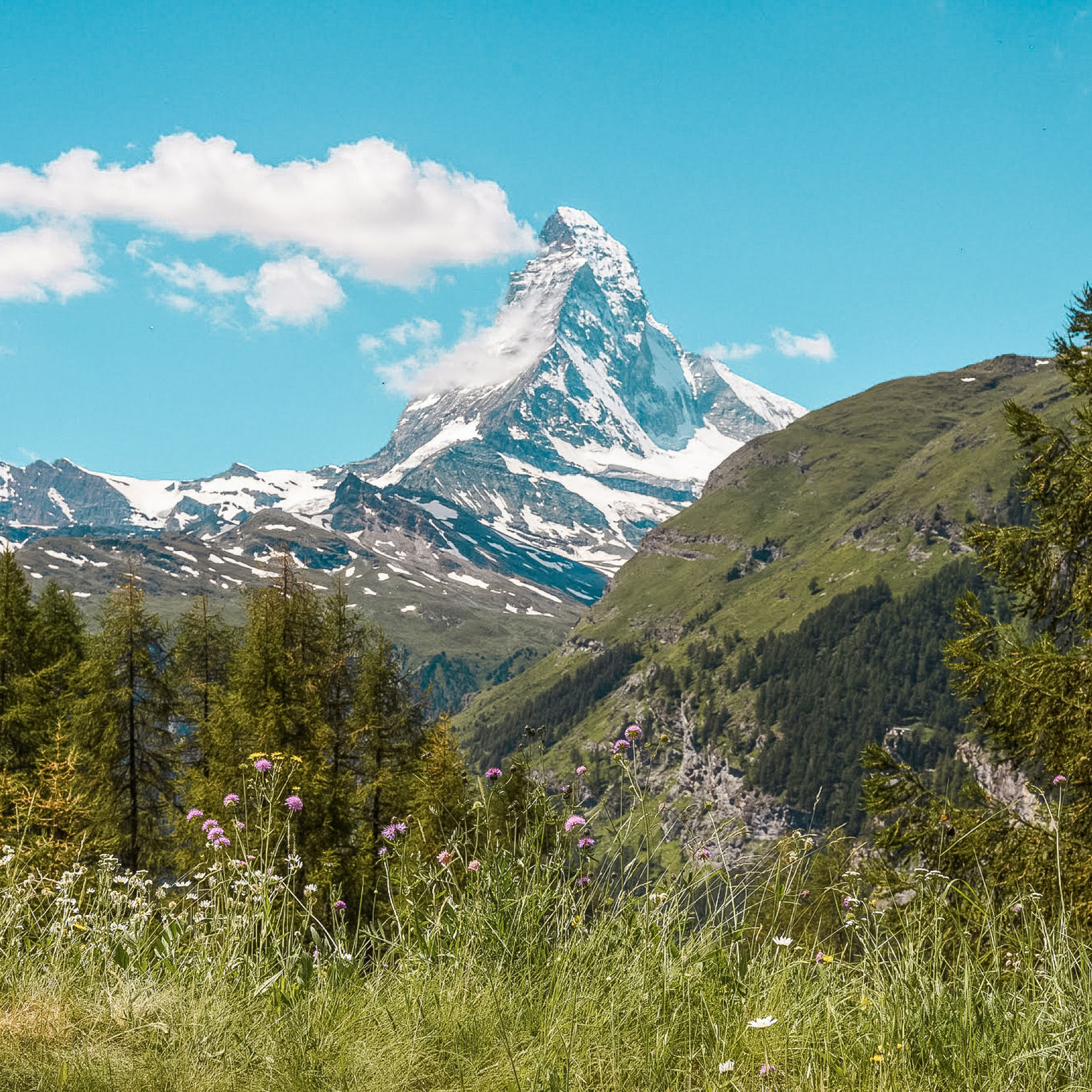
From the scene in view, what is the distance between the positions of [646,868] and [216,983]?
2.24 meters

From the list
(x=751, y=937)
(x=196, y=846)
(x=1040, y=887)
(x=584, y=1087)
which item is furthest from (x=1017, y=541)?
(x=196, y=846)

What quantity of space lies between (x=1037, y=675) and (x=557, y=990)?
9269mm

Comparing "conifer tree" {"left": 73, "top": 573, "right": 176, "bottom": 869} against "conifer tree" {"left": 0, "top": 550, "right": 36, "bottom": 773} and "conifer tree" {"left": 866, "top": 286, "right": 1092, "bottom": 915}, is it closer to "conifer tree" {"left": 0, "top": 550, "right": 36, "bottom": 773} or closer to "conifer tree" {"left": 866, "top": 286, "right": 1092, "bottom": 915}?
"conifer tree" {"left": 0, "top": 550, "right": 36, "bottom": 773}

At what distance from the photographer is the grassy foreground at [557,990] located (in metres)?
3.17

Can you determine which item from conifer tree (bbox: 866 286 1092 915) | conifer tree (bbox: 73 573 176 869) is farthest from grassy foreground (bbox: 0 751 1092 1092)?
conifer tree (bbox: 73 573 176 869)

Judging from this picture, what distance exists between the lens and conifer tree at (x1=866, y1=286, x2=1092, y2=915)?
408 inches

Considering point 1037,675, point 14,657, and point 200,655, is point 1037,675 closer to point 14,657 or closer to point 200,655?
point 14,657

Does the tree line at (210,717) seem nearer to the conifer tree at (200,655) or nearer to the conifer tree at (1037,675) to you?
the conifer tree at (200,655)

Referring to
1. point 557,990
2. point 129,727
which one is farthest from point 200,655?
point 557,990

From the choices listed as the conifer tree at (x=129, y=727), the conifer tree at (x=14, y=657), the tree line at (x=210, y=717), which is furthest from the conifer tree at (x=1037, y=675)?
the conifer tree at (x=129, y=727)

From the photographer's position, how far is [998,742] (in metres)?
11.8

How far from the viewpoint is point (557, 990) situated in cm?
374

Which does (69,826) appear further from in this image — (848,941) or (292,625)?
(848,941)

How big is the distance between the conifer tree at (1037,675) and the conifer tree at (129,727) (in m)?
23.9
